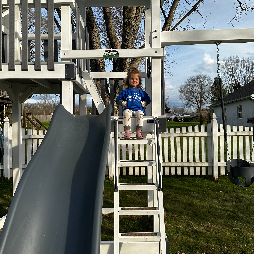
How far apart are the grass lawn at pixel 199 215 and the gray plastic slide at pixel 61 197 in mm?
2056

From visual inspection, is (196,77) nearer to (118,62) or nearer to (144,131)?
(118,62)

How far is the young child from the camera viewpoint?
4004 millimetres

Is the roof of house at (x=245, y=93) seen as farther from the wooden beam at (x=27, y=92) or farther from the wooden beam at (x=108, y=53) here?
the wooden beam at (x=108, y=53)

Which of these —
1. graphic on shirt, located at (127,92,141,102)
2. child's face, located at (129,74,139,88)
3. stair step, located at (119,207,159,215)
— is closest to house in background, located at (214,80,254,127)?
child's face, located at (129,74,139,88)

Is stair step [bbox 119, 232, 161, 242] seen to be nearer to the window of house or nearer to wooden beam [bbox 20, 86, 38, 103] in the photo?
wooden beam [bbox 20, 86, 38, 103]

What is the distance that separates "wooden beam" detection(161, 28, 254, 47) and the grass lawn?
9.79 feet

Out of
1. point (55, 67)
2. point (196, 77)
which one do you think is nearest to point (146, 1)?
point (55, 67)

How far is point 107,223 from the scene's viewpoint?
16.6ft

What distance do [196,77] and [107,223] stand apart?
4753 cm

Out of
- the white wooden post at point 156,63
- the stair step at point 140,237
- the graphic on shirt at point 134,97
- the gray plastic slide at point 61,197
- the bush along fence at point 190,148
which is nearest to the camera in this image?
the gray plastic slide at point 61,197

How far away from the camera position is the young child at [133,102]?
4004mm

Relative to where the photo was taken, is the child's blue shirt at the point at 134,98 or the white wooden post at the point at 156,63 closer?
the white wooden post at the point at 156,63

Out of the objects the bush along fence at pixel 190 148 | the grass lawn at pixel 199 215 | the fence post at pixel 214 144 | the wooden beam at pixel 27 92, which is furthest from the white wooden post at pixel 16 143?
the fence post at pixel 214 144

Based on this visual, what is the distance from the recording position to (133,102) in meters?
4.26
